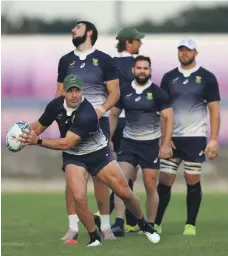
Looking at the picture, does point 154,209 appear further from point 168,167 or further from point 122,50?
point 122,50

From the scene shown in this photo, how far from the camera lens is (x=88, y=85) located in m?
13.6

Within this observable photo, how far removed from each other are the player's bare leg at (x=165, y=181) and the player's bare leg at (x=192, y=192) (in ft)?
0.52

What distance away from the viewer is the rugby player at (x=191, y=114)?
1419cm

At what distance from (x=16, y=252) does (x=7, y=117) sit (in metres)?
12.4

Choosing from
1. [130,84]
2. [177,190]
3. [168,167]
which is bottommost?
[177,190]

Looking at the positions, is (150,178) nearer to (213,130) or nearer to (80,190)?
(213,130)

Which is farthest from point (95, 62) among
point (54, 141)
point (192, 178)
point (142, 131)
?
point (192, 178)

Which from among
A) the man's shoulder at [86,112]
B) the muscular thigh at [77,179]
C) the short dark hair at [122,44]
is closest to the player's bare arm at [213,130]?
the short dark hair at [122,44]

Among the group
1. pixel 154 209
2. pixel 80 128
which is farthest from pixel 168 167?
pixel 80 128

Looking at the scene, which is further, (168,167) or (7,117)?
(7,117)

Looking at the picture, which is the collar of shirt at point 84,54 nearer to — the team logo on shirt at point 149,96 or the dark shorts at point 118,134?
the team logo on shirt at point 149,96

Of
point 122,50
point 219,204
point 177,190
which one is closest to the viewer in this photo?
point 122,50

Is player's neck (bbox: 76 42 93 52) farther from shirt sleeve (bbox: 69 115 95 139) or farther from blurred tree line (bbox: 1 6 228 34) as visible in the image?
blurred tree line (bbox: 1 6 228 34)

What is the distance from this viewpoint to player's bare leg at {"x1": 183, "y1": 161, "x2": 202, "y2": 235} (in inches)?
562
